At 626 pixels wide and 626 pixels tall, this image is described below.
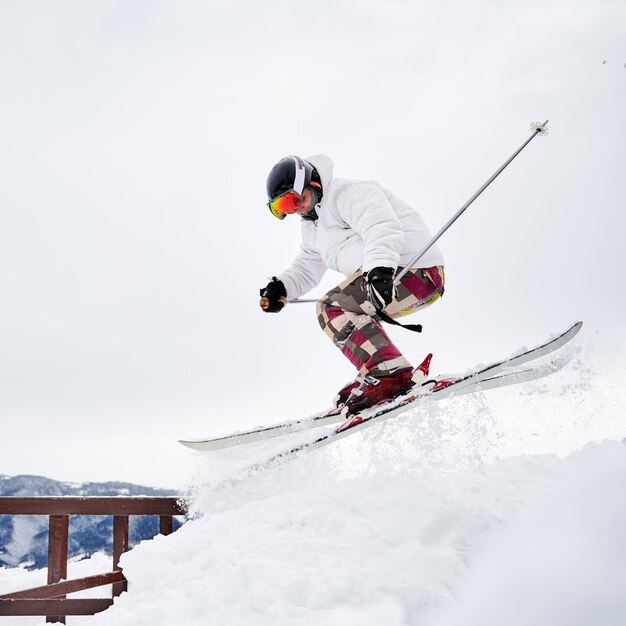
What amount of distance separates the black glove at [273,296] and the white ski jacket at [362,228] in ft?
1.97

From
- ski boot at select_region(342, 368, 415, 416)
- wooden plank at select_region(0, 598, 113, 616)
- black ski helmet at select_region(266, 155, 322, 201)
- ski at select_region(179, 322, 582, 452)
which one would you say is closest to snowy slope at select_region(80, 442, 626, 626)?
ski at select_region(179, 322, 582, 452)

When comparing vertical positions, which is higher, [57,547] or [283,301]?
[283,301]

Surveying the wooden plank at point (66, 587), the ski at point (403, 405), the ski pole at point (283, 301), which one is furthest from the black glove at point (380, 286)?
the wooden plank at point (66, 587)

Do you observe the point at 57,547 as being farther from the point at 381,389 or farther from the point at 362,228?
the point at 362,228

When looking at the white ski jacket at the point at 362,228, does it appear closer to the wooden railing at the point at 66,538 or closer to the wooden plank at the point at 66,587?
the wooden railing at the point at 66,538

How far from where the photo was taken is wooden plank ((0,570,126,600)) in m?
3.80

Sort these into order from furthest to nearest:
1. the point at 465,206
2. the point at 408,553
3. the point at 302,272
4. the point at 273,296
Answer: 1. the point at 302,272
2. the point at 273,296
3. the point at 465,206
4. the point at 408,553

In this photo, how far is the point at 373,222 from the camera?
11.9 feet

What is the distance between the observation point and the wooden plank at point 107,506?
13.2 ft

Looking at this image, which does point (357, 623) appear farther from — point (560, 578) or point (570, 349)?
point (570, 349)

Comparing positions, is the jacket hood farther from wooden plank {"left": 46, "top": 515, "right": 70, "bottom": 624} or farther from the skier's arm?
wooden plank {"left": 46, "top": 515, "right": 70, "bottom": 624}

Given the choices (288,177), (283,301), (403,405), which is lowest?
(403,405)

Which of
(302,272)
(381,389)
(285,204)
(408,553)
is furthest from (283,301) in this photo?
(408,553)

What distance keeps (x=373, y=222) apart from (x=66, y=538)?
3593 millimetres
